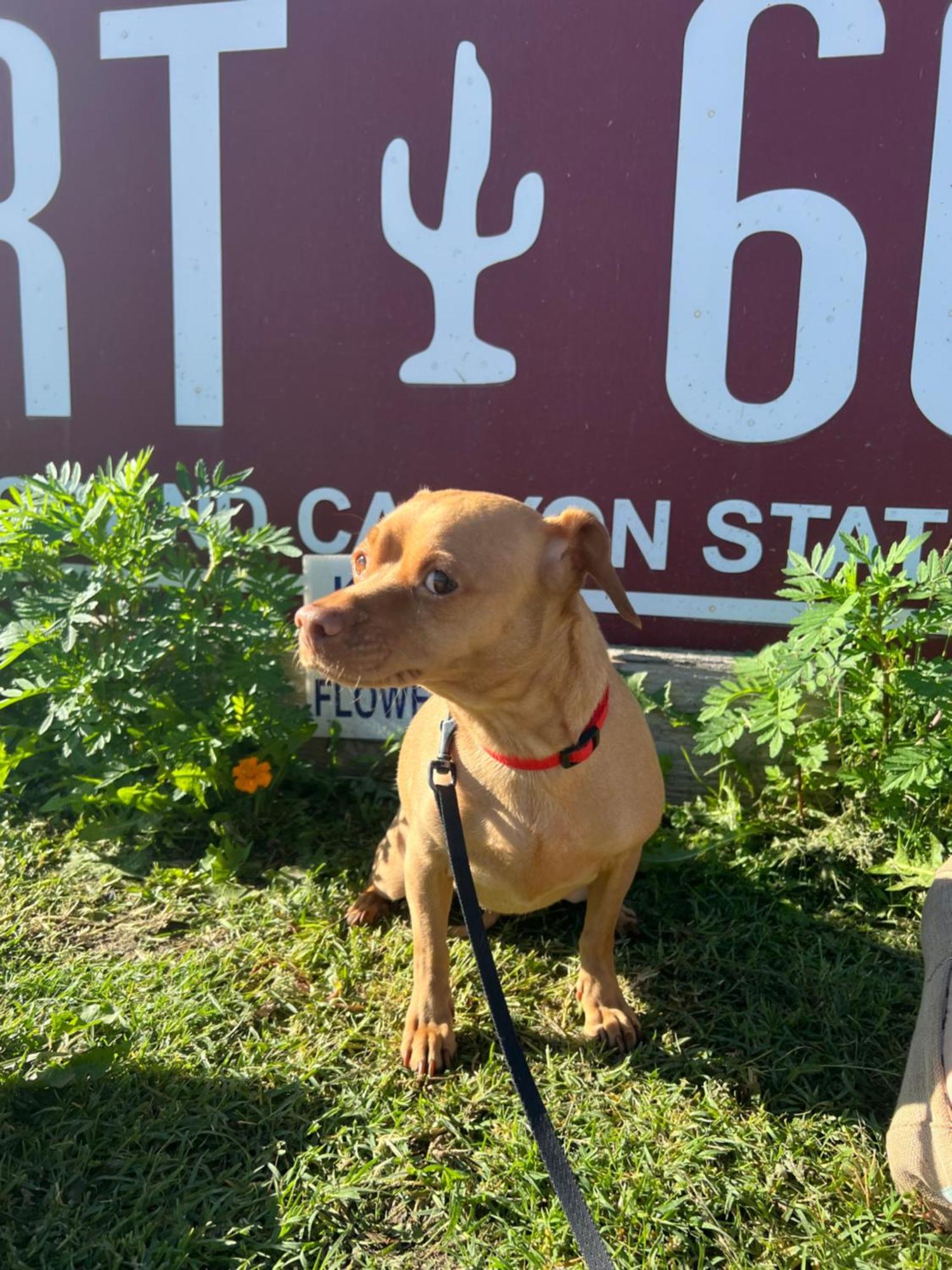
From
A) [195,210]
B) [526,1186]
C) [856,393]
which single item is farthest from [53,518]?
[856,393]

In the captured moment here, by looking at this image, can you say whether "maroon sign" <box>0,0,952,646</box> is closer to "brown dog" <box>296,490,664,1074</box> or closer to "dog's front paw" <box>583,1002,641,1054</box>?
"brown dog" <box>296,490,664,1074</box>

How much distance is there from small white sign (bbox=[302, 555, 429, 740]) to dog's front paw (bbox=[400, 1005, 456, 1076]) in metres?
1.59

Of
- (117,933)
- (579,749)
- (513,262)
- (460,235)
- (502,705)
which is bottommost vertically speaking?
(117,933)

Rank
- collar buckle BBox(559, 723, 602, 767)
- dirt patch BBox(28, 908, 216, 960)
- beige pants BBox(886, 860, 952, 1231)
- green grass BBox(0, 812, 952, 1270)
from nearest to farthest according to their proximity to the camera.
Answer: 1. beige pants BBox(886, 860, 952, 1231)
2. green grass BBox(0, 812, 952, 1270)
3. collar buckle BBox(559, 723, 602, 767)
4. dirt patch BBox(28, 908, 216, 960)

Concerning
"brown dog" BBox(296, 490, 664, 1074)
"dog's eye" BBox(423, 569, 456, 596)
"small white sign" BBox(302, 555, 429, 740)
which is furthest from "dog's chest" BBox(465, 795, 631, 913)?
"small white sign" BBox(302, 555, 429, 740)

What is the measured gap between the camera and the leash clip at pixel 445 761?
212 centimetres

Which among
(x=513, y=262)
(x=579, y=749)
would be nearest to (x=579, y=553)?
(x=579, y=749)

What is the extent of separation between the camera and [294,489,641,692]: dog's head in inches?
72.5

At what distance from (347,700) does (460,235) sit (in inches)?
80.6

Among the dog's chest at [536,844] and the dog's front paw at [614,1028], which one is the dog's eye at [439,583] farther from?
the dog's front paw at [614,1028]

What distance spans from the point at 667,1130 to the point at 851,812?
1.54 meters

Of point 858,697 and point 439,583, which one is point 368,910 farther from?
point 858,697

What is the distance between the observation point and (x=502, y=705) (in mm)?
2111

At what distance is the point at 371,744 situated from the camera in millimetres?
3879
